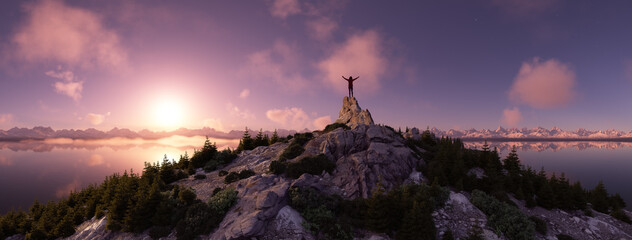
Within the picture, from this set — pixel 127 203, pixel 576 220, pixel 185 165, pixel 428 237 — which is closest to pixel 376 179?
pixel 428 237

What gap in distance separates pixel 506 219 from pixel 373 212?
1305 cm

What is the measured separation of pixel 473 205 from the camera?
2428 centimetres

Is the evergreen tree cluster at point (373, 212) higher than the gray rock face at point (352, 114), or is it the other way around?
the gray rock face at point (352, 114)

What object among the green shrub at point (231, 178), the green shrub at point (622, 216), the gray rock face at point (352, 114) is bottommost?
the green shrub at point (622, 216)

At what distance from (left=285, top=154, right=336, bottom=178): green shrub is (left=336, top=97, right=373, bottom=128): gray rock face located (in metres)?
17.9

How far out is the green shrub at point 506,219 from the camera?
67.2ft

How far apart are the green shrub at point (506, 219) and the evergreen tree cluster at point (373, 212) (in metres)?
4.02

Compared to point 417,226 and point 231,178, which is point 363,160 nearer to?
point 417,226

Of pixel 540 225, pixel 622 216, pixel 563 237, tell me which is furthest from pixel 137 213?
pixel 622 216

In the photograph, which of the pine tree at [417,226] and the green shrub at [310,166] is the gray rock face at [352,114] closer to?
the green shrub at [310,166]

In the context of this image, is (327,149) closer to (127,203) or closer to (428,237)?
(428,237)

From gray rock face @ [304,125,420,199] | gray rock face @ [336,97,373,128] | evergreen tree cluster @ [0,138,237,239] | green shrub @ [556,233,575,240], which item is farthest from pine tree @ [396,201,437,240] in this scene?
gray rock face @ [336,97,373,128]

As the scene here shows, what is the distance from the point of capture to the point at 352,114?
56156 millimetres

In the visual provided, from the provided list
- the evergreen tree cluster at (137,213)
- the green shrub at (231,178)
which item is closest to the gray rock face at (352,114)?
the green shrub at (231,178)
